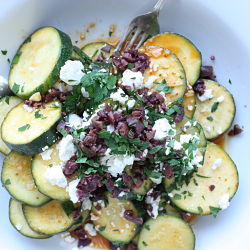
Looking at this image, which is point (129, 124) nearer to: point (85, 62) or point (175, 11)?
point (85, 62)

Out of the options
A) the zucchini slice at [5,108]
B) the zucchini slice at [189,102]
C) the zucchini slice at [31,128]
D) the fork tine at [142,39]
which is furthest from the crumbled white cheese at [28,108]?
the zucchini slice at [189,102]

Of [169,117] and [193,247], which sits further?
[193,247]

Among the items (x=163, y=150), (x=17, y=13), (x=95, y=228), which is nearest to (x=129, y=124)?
(x=163, y=150)

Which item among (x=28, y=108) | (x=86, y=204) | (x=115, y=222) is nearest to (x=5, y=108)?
(x=28, y=108)

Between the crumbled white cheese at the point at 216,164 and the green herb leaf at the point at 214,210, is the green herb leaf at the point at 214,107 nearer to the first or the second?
the crumbled white cheese at the point at 216,164

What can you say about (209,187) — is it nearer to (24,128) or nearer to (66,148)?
Answer: (66,148)

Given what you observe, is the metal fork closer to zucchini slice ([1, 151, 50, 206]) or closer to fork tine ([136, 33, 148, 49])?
fork tine ([136, 33, 148, 49])
